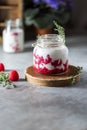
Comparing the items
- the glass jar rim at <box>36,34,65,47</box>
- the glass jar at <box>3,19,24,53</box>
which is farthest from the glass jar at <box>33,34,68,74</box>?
the glass jar at <box>3,19,24,53</box>

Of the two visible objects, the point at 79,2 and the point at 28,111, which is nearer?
the point at 28,111

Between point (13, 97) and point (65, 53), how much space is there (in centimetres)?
20

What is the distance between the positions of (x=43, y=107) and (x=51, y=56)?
0.63ft

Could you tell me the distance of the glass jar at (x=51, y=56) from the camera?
3.34ft

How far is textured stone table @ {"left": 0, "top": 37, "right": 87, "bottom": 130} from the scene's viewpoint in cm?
78

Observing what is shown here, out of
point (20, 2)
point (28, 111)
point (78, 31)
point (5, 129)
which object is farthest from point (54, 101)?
point (78, 31)

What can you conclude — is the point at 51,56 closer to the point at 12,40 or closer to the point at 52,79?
the point at 52,79

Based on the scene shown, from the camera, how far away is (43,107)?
0.87 metres

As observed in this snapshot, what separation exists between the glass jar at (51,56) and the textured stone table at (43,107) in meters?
0.06

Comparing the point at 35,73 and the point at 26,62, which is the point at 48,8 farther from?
the point at 35,73

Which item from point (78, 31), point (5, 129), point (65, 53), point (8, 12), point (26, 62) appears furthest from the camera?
point (78, 31)

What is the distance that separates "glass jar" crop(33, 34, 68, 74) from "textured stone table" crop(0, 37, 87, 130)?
0.06m

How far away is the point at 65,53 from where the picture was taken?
3.39 ft

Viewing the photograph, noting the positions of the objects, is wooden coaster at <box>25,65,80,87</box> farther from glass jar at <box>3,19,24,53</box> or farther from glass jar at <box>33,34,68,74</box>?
glass jar at <box>3,19,24,53</box>
